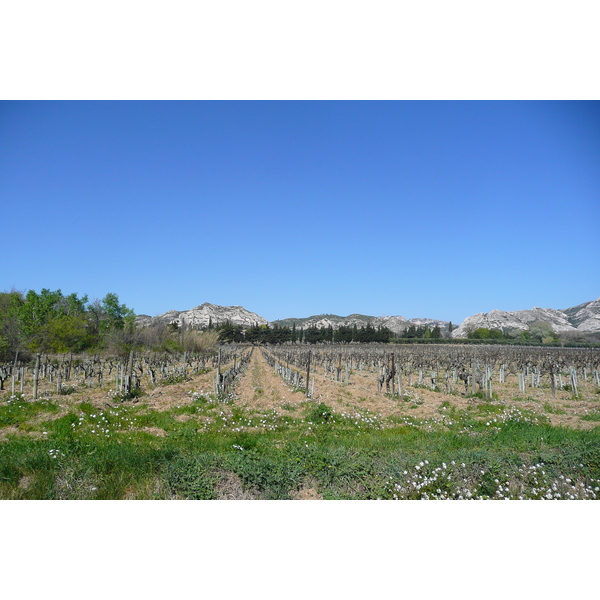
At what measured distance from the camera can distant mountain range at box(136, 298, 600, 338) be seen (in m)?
73.8

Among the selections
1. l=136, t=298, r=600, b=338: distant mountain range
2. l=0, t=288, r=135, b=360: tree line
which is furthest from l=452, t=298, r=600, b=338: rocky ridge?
l=0, t=288, r=135, b=360: tree line

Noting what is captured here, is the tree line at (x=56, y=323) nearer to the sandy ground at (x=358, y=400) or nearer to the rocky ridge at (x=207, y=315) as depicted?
the rocky ridge at (x=207, y=315)

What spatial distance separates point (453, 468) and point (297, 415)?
6.25m

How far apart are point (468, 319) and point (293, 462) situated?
14700cm

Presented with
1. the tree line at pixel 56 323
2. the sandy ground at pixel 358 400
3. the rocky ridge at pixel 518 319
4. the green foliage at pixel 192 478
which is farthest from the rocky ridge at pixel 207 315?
the rocky ridge at pixel 518 319

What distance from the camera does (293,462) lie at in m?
6.21

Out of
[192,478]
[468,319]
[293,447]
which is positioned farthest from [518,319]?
[192,478]

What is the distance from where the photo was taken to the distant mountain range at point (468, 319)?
73750 millimetres

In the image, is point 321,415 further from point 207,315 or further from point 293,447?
point 207,315

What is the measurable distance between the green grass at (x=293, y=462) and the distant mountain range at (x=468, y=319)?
4973 cm

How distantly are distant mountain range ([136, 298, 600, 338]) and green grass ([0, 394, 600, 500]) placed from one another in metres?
49.7

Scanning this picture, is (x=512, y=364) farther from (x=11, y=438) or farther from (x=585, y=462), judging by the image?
(x=11, y=438)

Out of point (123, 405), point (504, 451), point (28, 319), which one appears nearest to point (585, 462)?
point (504, 451)

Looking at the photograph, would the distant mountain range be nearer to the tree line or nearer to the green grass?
the tree line
